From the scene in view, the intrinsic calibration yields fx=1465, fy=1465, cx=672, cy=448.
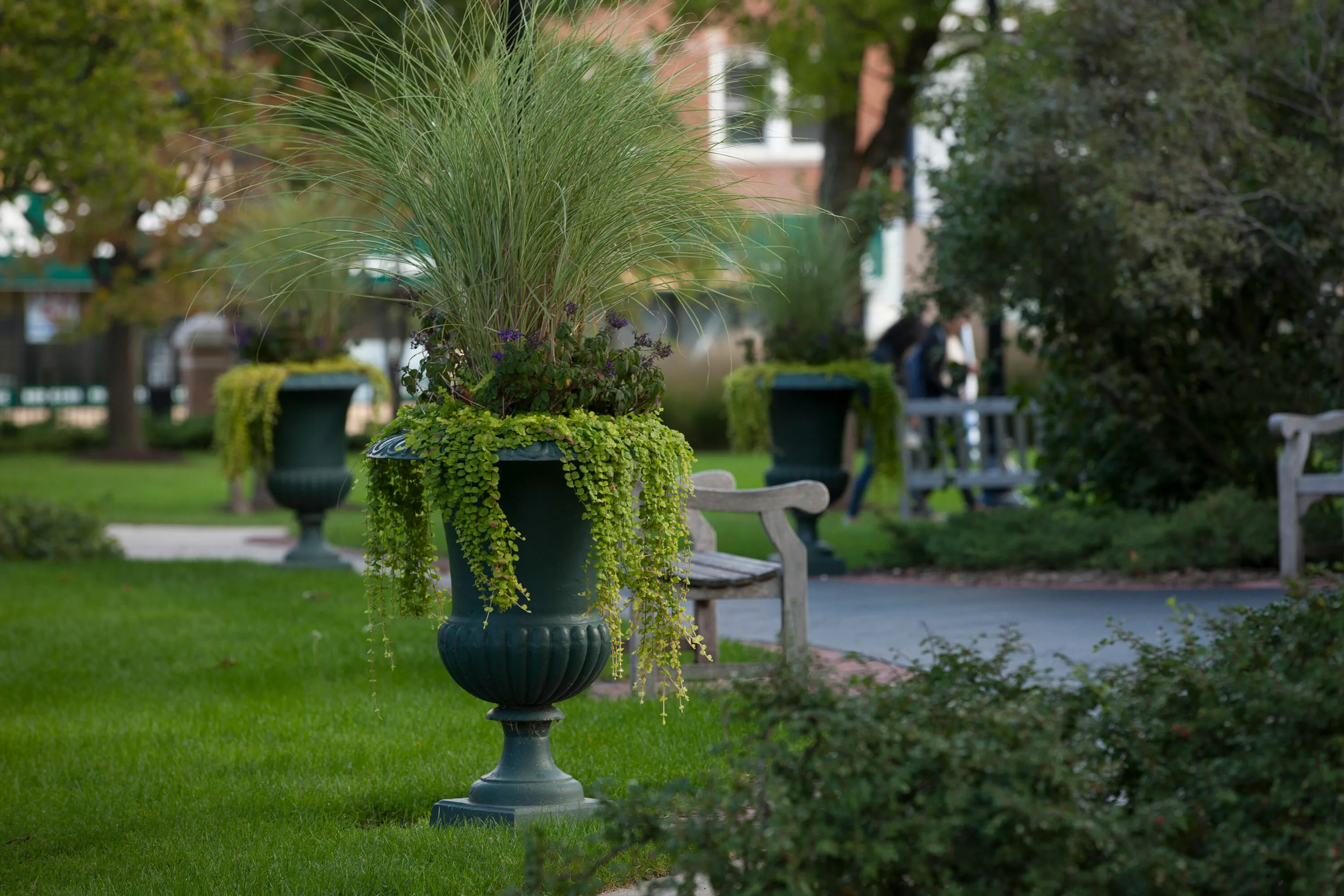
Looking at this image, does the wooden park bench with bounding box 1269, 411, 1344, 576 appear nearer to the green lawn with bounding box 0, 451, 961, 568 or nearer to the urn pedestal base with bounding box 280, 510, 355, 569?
the green lawn with bounding box 0, 451, 961, 568

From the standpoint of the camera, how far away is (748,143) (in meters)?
4.19

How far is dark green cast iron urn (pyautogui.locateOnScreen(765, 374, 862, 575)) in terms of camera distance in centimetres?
933

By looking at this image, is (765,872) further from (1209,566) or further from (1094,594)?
(1209,566)

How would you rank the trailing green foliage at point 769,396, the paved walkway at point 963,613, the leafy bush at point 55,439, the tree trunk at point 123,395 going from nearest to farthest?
1. the paved walkway at point 963,613
2. the trailing green foliage at point 769,396
3. the tree trunk at point 123,395
4. the leafy bush at point 55,439

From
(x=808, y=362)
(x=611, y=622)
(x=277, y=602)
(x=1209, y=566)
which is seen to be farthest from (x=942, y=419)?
(x=611, y=622)

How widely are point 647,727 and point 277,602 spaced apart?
380cm

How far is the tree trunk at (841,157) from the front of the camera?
50.6 ft

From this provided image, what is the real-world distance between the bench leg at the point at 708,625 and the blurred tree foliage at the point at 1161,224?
3.35 meters

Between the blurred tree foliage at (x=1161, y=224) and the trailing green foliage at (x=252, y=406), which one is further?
the trailing green foliage at (x=252, y=406)

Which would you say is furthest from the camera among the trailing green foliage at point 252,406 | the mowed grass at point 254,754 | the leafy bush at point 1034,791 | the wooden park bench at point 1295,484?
the trailing green foliage at point 252,406

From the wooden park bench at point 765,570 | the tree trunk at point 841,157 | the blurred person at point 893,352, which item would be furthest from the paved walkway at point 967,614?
the tree trunk at point 841,157

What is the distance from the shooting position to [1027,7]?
35.4 ft

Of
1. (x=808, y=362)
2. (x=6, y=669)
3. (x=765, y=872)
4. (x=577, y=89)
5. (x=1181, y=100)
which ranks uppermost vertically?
(x=1181, y=100)

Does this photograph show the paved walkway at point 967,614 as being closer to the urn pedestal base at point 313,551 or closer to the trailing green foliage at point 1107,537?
the trailing green foliage at point 1107,537
